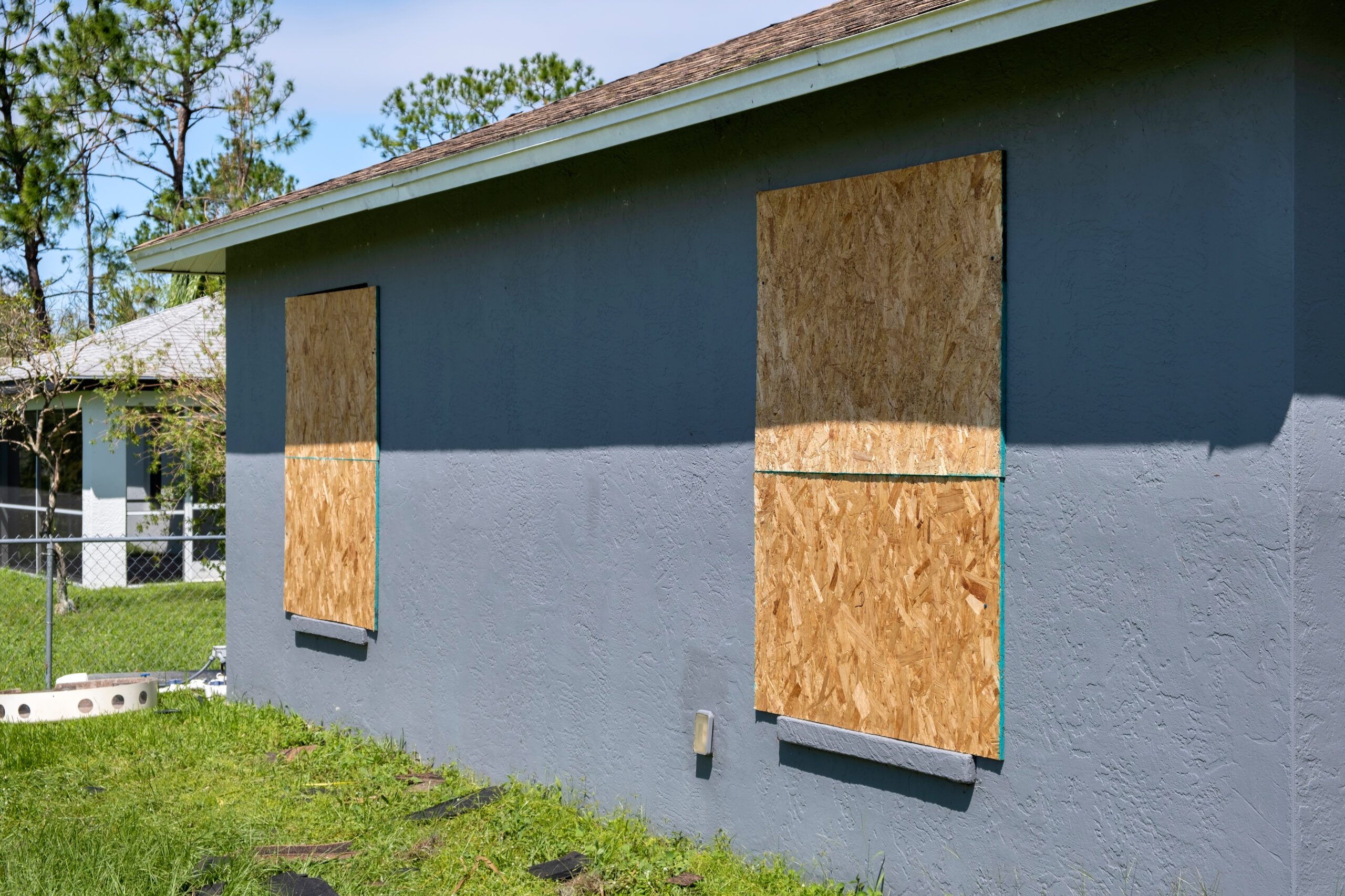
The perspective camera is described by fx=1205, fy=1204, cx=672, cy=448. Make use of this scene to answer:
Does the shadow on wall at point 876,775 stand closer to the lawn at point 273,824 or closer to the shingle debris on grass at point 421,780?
the lawn at point 273,824

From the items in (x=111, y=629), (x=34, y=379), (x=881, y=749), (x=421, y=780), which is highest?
(x=34, y=379)

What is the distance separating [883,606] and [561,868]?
1910 millimetres

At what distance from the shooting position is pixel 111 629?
14.6 meters

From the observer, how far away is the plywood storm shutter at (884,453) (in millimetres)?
4668

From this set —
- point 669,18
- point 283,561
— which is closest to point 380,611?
point 283,561

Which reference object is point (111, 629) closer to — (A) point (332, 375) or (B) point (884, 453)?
(A) point (332, 375)

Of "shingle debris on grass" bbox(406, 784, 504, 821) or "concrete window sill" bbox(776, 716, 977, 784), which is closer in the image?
"concrete window sill" bbox(776, 716, 977, 784)

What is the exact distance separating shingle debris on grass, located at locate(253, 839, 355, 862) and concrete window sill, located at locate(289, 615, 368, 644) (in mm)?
2298

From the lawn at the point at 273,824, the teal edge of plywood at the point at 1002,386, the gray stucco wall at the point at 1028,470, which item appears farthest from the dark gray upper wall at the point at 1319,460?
the lawn at the point at 273,824

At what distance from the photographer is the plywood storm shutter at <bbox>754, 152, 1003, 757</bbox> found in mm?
4668

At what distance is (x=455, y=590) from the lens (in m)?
7.44

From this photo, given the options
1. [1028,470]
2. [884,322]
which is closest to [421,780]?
[884,322]

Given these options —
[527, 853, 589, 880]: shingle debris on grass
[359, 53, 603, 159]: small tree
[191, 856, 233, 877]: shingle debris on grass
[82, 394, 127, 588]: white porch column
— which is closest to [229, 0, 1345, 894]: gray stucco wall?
[527, 853, 589, 880]: shingle debris on grass

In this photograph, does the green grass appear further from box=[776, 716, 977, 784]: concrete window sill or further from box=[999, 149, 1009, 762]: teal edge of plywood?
box=[999, 149, 1009, 762]: teal edge of plywood
